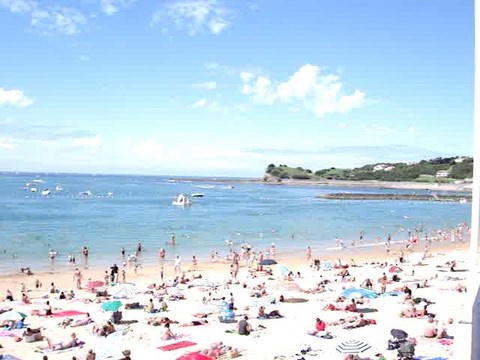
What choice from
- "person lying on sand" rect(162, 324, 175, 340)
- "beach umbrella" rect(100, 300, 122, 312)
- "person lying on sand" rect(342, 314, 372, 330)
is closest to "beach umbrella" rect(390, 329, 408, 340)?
"person lying on sand" rect(342, 314, 372, 330)

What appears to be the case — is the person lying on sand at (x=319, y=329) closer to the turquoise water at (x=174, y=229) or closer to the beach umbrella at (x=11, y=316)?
the beach umbrella at (x=11, y=316)

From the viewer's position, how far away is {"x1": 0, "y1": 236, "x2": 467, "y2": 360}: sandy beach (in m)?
14.9

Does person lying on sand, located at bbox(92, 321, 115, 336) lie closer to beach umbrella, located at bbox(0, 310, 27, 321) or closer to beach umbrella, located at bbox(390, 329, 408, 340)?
beach umbrella, located at bbox(0, 310, 27, 321)

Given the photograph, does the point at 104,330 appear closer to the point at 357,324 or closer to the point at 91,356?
the point at 91,356

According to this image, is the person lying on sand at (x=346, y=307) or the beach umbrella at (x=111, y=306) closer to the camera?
the beach umbrella at (x=111, y=306)

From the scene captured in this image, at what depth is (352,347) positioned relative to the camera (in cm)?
1371

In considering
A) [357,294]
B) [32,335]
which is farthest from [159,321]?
[357,294]

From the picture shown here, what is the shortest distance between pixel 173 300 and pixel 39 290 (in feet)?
23.6

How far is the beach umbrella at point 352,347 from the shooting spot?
13633 millimetres

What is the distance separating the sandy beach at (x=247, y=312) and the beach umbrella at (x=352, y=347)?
13.9 inches

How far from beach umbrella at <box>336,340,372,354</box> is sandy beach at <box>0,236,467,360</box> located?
352 millimetres

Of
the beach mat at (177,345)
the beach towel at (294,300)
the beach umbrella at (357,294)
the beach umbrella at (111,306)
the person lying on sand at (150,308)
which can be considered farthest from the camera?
the beach towel at (294,300)

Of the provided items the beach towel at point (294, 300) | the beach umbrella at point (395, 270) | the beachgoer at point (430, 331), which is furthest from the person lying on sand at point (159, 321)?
the beach umbrella at point (395, 270)

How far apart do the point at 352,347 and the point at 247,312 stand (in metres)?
6.06
